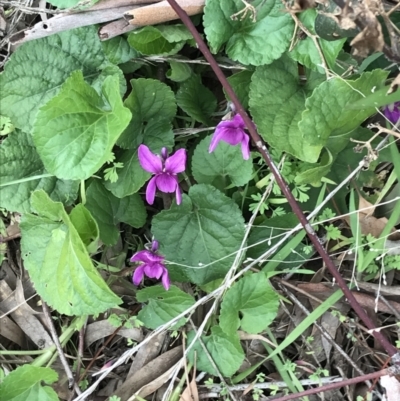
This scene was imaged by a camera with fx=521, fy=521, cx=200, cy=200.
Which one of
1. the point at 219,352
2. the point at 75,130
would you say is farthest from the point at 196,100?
the point at 219,352

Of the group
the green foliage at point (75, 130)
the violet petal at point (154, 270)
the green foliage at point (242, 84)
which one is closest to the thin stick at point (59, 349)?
the violet petal at point (154, 270)

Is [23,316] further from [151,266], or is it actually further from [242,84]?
[242,84]

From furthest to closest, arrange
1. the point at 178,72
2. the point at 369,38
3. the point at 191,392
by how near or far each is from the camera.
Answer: the point at 191,392 < the point at 178,72 < the point at 369,38

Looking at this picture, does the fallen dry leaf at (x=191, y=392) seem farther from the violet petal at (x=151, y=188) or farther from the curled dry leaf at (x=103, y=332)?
the violet petal at (x=151, y=188)

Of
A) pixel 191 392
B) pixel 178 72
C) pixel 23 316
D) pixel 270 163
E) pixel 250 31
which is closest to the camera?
pixel 270 163

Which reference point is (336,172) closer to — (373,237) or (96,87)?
(373,237)

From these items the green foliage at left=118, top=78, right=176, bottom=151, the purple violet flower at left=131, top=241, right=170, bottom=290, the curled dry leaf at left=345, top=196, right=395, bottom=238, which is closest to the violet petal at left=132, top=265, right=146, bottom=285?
the purple violet flower at left=131, top=241, right=170, bottom=290

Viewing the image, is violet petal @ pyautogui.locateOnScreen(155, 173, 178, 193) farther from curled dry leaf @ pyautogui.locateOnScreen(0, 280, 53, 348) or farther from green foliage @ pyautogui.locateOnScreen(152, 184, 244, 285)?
curled dry leaf @ pyautogui.locateOnScreen(0, 280, 53, 348)

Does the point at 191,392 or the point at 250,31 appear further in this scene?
the point at 191,392
